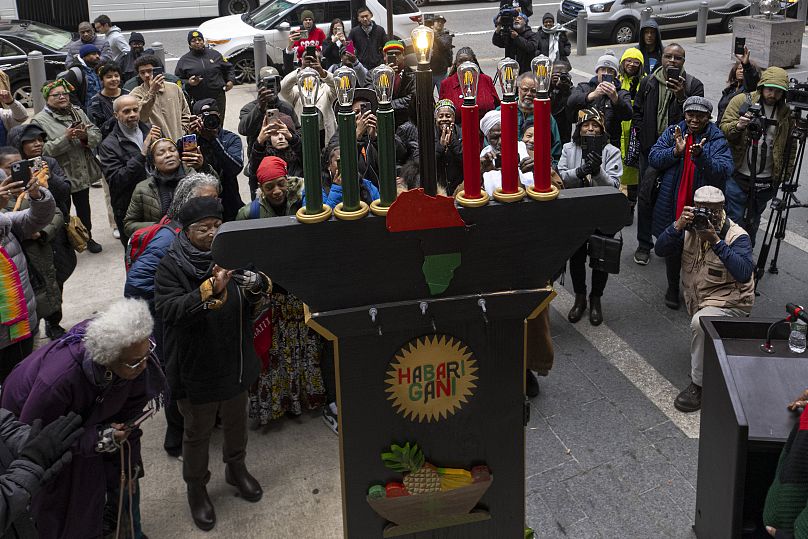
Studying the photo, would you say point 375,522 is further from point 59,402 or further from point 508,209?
point 59,402

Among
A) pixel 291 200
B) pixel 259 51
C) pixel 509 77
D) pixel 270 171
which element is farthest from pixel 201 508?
pixel 259 51

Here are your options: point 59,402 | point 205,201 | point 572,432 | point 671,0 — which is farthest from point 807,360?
point 671,0

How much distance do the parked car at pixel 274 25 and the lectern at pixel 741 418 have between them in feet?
41.4

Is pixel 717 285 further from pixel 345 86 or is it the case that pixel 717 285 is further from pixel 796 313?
pixel 345 86

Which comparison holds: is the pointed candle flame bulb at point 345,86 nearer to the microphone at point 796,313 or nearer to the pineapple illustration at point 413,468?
the pineapple illustration at point 413,468

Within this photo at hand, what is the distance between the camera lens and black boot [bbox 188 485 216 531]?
5.11 meters

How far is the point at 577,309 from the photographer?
7457 millimetres

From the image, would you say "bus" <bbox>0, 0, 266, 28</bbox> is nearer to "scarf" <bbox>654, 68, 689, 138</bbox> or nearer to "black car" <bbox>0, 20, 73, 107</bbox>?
"black car" <bbox>0, 20, 73, 107</bbox>

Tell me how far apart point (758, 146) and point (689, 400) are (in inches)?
106

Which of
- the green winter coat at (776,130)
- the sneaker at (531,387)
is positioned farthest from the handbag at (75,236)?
the green winter coat at (776,130)

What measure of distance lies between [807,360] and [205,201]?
3.19m

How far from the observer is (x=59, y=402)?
388 centimetres

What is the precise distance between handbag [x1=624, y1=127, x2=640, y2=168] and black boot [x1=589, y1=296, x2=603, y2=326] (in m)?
2.04

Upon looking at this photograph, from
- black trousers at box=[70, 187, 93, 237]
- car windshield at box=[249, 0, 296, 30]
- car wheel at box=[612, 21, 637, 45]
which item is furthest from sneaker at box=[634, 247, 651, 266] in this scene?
car wheel at box=[612, 21, 637, 45]
